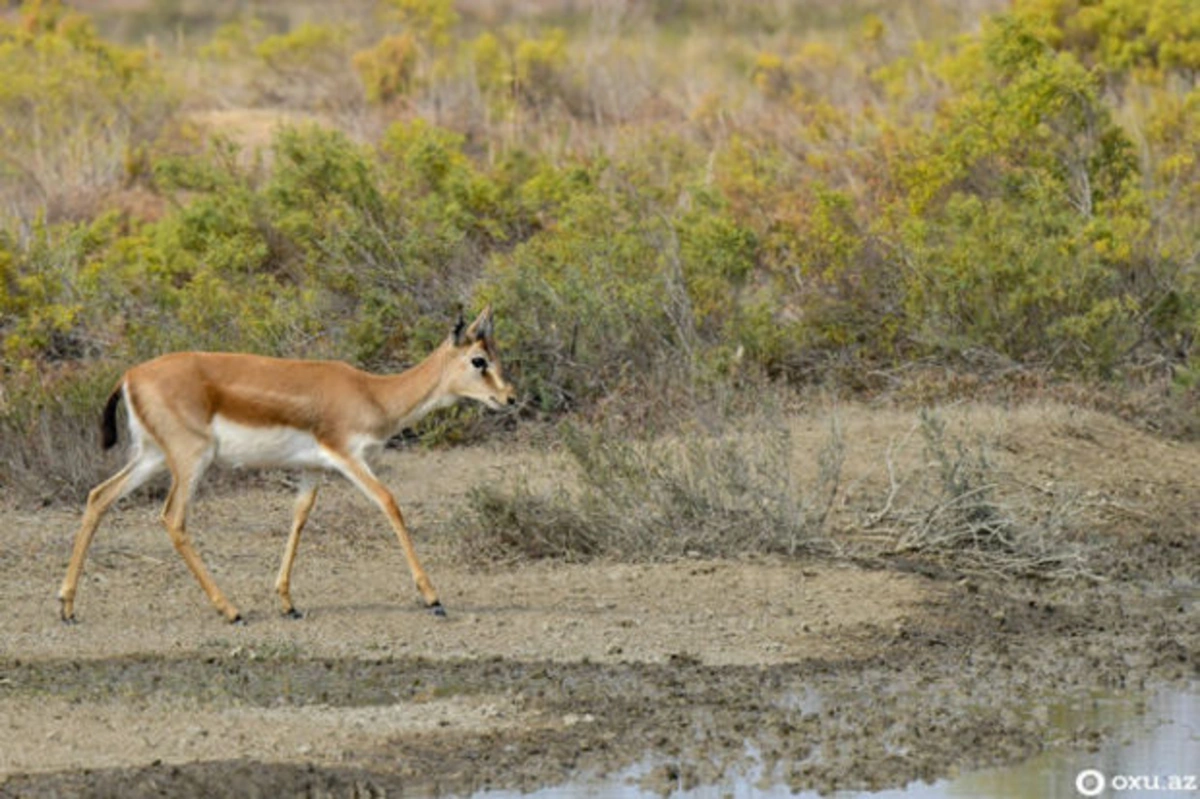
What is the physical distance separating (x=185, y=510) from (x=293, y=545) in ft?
2.03

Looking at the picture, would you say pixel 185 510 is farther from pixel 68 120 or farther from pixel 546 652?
pixel 68 120

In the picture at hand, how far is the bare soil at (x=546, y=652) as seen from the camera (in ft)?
31.0

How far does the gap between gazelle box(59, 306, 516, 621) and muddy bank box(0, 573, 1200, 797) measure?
1.09 metres

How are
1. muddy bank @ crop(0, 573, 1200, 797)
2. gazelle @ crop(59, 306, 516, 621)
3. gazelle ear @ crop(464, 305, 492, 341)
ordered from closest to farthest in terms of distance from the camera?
1. muddy bank @ crop(0, 573, 1200, 797)
2. gazelle @ crop(59, 306, 516, 621)
3. gazelle ear @ crop(464, 305, 492, 341)

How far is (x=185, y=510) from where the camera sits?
1211cm

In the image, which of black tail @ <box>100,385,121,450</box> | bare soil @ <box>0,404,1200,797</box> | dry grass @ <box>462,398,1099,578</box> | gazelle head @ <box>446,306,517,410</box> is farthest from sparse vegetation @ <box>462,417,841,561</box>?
black tail @ <box>100,385,121,450</box>

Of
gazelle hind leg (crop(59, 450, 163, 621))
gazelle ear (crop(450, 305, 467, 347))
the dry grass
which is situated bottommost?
the dry grass

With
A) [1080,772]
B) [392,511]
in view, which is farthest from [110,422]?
[1080,772]

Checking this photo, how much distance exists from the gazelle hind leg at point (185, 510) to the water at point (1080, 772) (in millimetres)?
3477

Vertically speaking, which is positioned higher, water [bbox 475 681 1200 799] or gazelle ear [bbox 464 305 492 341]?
gazelle ear [bbox 464 305 492 341]

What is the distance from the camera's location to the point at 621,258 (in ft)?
58.1

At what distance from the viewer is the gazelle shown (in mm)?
12016

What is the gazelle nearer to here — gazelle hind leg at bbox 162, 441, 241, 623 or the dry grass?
gazelle hind leg at bbox 162, 441, 241, 623

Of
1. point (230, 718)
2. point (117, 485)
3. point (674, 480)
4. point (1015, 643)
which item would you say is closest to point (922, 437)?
point (674, 480)
